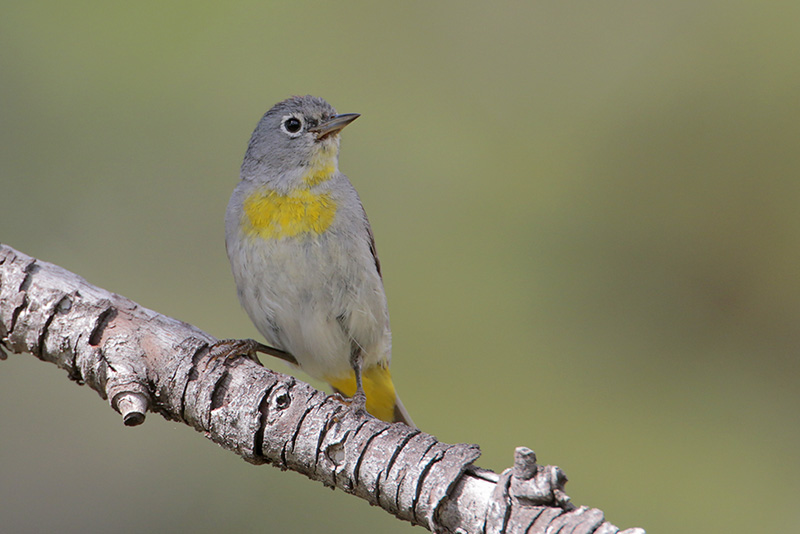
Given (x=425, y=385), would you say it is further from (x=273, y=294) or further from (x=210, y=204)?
(x=210, y=204)

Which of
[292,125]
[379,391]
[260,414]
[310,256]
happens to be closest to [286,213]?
[310,256]

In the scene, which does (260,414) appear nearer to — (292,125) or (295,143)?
(295,143)

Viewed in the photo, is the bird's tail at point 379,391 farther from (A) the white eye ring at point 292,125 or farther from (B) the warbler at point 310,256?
(A) the white eye ring at point 292,125

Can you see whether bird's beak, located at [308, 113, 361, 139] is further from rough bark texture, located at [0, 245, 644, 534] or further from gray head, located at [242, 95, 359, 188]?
rough bark texture, located at [0, 245, 644, 534]

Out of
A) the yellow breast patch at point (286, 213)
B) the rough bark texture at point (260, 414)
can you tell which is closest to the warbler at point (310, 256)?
the yellow breast patch at point (286, 213)

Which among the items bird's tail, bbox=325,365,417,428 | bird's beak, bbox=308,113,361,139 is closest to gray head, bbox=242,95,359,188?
bird's beak, bbox=308,113,361,139

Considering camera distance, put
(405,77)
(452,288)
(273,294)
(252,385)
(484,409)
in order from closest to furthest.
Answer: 1. (252,385)
2. (273,294)
3. (484,409)
4. (452,288)
5. (405,77)

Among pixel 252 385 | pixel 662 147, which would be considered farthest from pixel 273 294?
pixel 662 147
